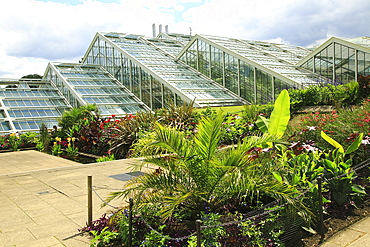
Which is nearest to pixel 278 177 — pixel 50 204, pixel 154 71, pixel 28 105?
pixel 50 204

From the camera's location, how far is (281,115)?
5.73 m

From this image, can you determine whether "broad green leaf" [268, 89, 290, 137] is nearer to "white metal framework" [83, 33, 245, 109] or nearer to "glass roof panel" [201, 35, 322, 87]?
"white metal framework" [83, 33, 245, 109]

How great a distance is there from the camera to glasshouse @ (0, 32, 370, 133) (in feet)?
74.6

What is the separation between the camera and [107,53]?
3606 cm

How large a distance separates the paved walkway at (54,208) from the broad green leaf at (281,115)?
78.7 inches

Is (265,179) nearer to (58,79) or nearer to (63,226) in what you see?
(63,226)

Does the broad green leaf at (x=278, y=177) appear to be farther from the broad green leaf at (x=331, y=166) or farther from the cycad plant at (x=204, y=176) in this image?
the broad green leaf at (x=331, y=166)

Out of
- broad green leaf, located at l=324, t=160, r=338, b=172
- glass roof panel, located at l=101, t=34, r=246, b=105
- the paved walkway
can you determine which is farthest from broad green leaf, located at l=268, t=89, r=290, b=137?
glass roof panel, located at l=101, t=34, r=246, b=105

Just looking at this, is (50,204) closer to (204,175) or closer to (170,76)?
(204,175)

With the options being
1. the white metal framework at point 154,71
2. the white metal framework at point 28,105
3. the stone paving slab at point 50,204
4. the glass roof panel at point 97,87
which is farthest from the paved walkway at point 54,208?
the glass roof panel at point 97,87

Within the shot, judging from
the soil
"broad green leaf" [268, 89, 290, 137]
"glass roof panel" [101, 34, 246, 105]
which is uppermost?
"glass roof panel" [101, 34, 246, 105]

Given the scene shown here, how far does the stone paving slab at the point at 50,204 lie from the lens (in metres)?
4.22

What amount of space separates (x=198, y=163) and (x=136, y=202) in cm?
91

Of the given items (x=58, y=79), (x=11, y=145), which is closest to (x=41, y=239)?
(x=11, y=145)
